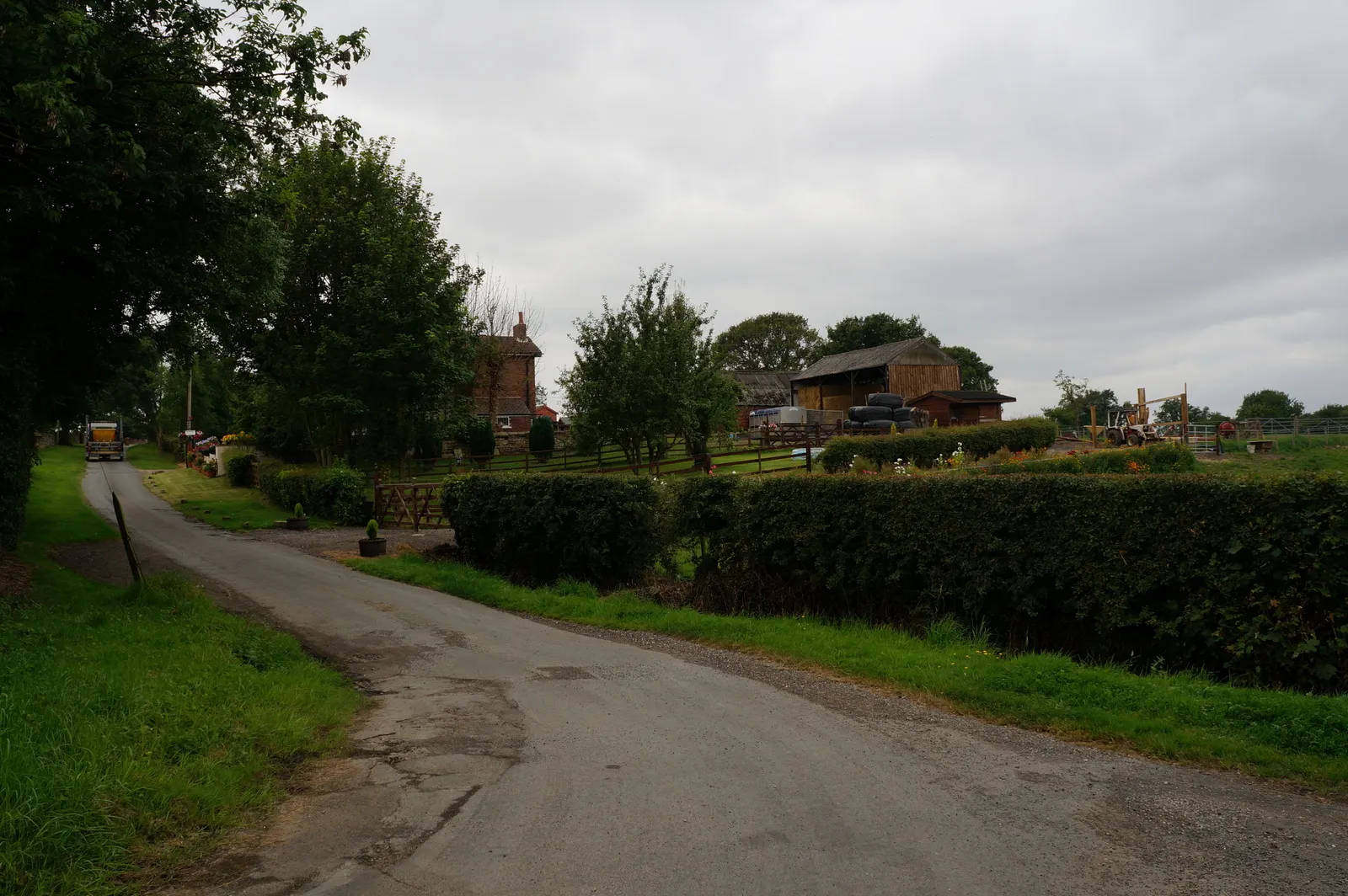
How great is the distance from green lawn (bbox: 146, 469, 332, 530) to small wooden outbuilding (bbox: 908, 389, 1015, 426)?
123 ft

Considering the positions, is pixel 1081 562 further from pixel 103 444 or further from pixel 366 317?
pixel 103 444

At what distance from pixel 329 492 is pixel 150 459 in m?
50.9

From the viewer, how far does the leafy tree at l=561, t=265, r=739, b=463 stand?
37188 millimetres

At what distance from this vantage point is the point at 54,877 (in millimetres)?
4102

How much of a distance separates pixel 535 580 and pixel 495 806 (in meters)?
10.9

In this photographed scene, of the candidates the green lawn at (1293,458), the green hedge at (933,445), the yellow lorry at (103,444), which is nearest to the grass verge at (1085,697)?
the green hedge at (933,445)

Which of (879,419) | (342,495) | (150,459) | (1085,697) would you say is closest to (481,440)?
(342,495)

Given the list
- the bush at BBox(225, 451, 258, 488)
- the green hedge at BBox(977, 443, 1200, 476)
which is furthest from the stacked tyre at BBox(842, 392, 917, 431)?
the bush at BBox(225, 451, 258, 488)

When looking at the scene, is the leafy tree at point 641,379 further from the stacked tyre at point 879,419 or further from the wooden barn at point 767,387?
the wooden barn at point 767,387

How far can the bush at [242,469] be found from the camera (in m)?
41.4

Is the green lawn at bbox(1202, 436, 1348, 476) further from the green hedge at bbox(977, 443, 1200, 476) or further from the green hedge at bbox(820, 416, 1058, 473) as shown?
the green hedge at bbox(820, 416, 1058, 473)

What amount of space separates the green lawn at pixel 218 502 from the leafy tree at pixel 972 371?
76255 mm

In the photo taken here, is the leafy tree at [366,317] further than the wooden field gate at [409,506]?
Yes

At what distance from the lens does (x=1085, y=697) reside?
730 centimetres
